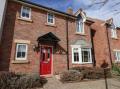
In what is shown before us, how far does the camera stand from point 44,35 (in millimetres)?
11797

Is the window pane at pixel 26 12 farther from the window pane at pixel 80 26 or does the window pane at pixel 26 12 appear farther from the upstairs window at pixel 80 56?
the window pane at pixel 80 26

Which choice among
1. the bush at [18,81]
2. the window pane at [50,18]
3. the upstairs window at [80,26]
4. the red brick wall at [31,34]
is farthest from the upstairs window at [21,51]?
the upstairs window at [80,26]

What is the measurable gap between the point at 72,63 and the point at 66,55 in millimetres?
1177

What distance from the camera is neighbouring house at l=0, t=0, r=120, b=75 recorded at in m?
10.5

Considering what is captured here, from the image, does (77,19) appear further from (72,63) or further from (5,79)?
(5,79)

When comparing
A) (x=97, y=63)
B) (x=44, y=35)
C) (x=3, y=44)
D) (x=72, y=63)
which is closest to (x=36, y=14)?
(x=44, y=35)

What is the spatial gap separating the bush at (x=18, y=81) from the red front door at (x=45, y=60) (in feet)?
9.53

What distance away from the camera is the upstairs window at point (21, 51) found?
10.6 meters

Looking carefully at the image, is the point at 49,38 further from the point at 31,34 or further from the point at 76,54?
the point at 76,54

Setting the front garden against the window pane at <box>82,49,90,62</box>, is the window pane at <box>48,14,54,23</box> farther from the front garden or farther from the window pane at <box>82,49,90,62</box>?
the front garden

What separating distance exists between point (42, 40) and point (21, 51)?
88.2 inches

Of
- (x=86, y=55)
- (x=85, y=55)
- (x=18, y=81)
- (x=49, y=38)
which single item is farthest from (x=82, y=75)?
(x=18, y=81)

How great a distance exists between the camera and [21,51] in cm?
1084

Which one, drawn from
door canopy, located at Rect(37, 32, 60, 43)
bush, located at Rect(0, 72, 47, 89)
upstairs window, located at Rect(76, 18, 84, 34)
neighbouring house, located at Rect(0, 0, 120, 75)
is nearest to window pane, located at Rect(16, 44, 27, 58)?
neighbouring house, located at Rect(0, 0, 120, 75)
